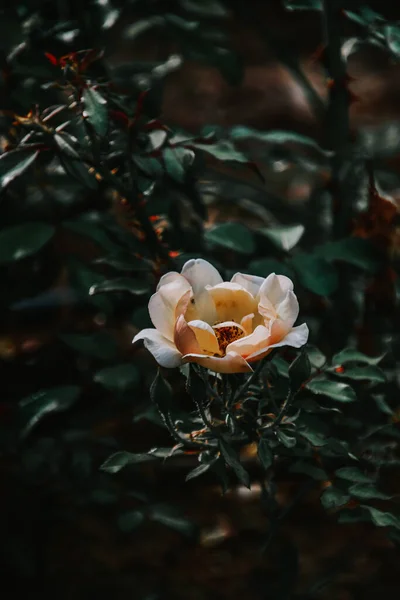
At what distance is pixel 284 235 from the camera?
1.29 metres

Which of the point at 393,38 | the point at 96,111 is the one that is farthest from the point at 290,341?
the point at 393,38

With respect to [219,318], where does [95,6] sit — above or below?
above

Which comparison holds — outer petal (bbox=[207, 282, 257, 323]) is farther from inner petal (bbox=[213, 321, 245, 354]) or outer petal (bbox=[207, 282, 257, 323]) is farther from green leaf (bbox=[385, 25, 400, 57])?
green leaf (bbox=[385, 25, 400, 57])

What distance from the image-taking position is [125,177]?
114cm

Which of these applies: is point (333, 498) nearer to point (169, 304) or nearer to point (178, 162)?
point (169, 304)

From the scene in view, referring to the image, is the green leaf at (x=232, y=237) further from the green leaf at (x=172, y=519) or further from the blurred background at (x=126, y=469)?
the green leaf at (x=172, y=519)

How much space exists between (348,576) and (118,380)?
0.57 meters

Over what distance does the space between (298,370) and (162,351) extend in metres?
0.16

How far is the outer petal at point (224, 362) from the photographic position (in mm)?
775

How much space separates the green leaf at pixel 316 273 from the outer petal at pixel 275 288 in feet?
1.21

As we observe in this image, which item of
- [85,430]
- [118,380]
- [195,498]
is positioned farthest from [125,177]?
[195,498]

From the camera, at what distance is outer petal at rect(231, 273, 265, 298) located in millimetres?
908

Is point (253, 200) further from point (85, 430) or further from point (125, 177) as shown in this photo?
point (85, 430)

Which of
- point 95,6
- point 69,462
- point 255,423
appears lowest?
point 69,462
